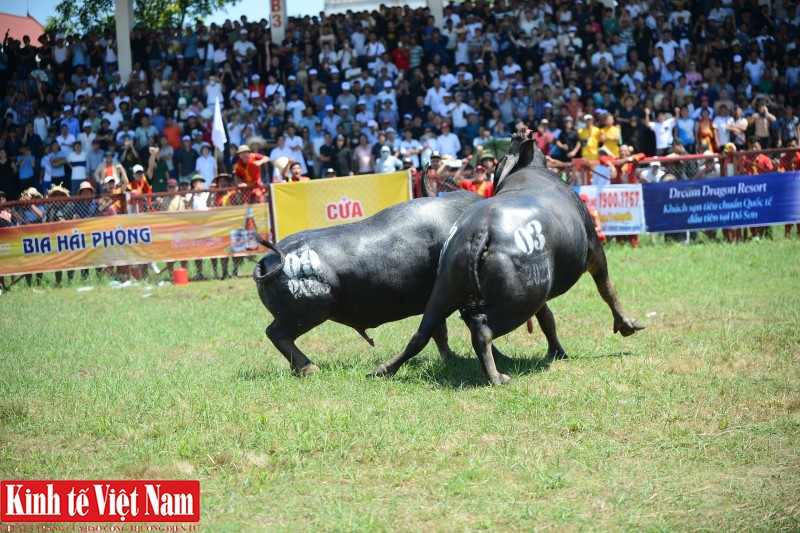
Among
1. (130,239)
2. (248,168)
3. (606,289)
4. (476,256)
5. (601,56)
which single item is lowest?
(606,289)

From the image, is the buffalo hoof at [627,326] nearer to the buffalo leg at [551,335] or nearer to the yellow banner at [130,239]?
the buffalo leg at [551,335]

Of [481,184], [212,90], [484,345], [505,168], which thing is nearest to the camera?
[484,345]

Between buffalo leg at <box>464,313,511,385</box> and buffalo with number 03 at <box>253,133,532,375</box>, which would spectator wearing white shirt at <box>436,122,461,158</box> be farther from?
buffalo leg at <box>464,313,511,385</box>

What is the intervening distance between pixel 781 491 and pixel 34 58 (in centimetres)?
2441

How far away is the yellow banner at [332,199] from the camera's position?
1570 cm

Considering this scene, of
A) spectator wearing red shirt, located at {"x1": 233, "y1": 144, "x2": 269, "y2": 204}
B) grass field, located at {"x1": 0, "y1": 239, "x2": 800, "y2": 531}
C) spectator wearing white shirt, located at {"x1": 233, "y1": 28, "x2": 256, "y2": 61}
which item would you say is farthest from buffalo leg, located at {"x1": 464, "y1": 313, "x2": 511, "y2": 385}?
spectator wearing white shirt, located at {"x1": 233, "y1": 28, "x2": 256, "y2": 61}

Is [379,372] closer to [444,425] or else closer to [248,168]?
[444,425]

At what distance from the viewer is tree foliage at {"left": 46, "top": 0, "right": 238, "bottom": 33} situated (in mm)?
34250

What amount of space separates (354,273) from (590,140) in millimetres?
11730

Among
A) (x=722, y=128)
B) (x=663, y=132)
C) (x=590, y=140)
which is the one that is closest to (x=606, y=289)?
(x=590, y=140)

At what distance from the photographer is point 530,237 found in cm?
687

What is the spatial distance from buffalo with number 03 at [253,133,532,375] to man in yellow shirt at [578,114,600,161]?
11.0 m

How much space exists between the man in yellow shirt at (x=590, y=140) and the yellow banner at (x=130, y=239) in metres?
6.62

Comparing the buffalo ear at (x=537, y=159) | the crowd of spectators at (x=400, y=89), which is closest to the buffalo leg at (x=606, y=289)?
the buffalo ear at (x=537, y=159)
